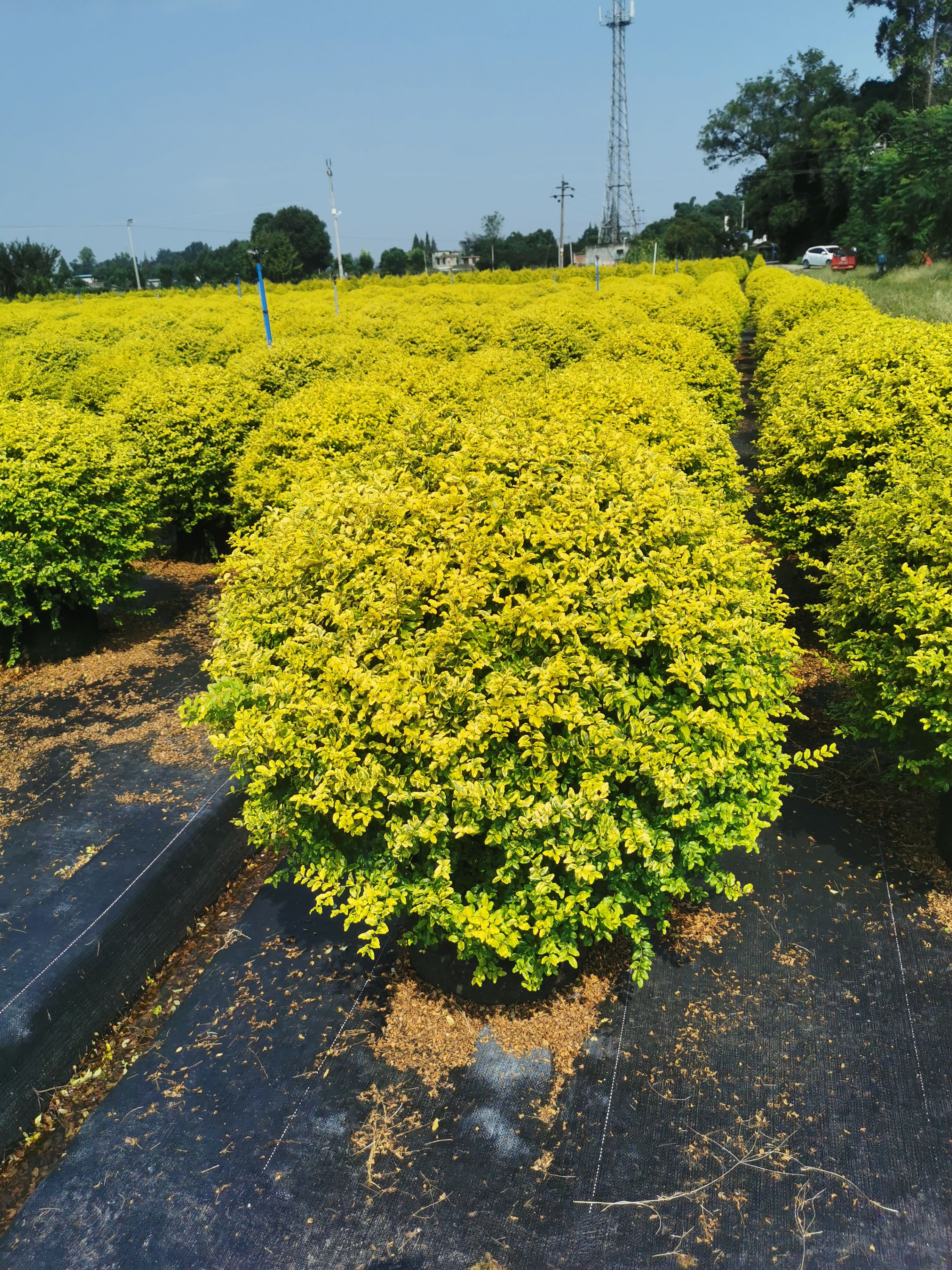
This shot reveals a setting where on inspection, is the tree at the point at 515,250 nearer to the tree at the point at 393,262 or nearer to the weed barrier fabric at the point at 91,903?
the tree at the point at 393,262

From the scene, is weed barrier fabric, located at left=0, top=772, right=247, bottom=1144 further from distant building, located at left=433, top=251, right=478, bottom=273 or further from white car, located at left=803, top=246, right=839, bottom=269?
distant building, located at left=433, top=251, right=478, bottom=273

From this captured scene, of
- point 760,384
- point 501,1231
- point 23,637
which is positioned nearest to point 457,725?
point 501,1231

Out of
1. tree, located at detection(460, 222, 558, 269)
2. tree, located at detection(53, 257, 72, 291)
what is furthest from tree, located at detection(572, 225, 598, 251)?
tree, located at detection(53, 257, 72, 291)

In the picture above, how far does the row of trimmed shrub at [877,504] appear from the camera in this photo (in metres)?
4.76

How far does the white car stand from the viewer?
4653cm

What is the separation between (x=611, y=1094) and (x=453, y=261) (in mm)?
122604

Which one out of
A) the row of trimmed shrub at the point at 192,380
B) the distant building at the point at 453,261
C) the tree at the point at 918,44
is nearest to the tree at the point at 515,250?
the distant building at the point at 453,261

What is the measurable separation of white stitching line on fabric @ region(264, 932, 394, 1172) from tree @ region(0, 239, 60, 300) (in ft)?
177

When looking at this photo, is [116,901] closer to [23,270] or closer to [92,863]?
[92,863]

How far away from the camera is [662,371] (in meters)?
10.3

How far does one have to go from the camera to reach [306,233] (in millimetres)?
82125

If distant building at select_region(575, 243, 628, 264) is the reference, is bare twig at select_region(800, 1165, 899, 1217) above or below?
below

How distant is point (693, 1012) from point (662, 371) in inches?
326

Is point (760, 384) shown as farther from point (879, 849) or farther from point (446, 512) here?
point (446, 512)
